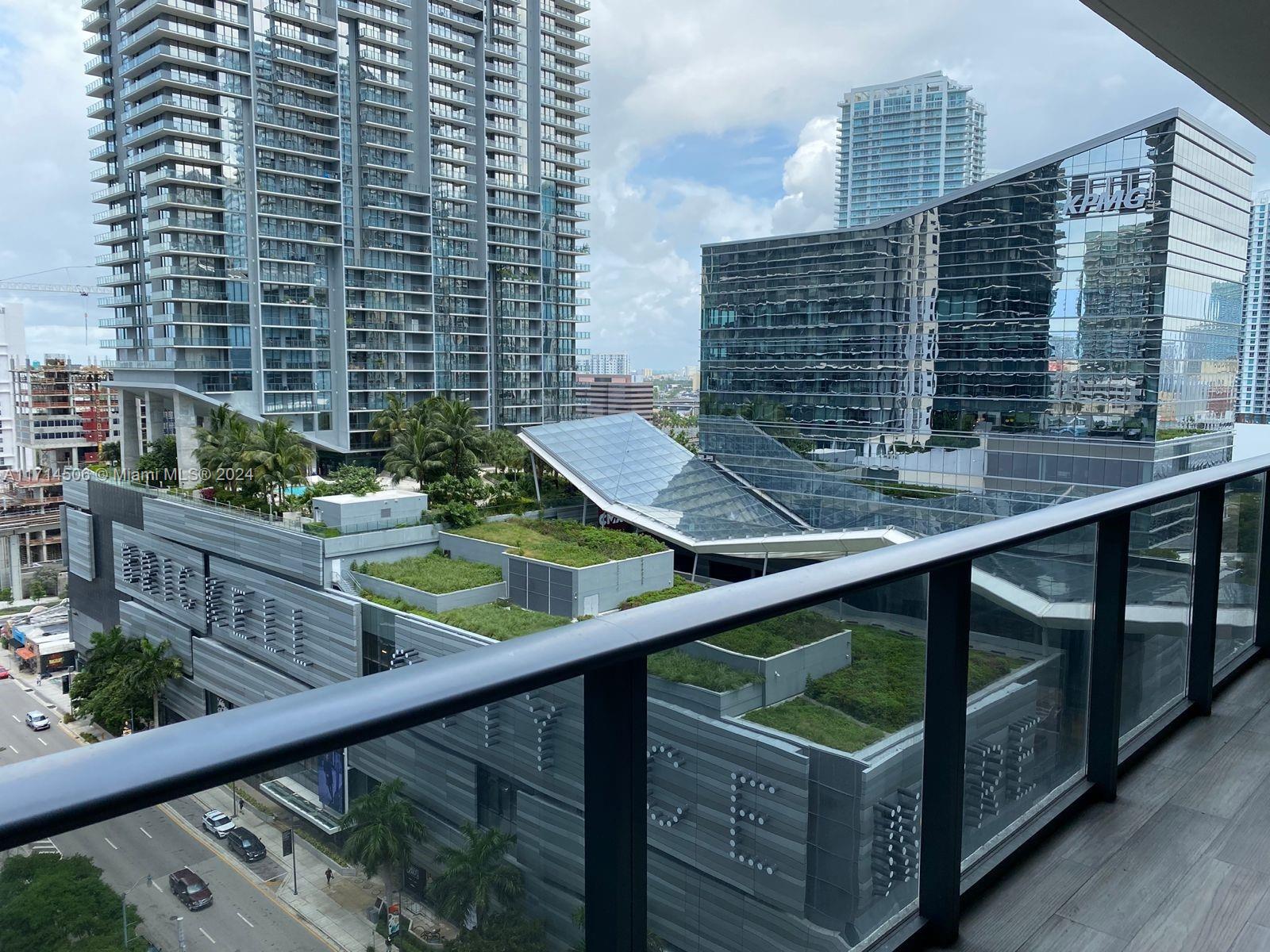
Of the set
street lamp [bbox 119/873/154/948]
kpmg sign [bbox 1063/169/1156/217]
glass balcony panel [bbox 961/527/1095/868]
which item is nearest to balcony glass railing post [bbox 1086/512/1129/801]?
glass balcony panel [bbox 961/527/1095/868]

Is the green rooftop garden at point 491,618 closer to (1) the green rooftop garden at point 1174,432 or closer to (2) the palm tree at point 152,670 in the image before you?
(2) the palm tree at point 152,670

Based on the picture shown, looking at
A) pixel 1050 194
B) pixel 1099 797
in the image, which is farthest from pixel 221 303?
pixel 1099 797

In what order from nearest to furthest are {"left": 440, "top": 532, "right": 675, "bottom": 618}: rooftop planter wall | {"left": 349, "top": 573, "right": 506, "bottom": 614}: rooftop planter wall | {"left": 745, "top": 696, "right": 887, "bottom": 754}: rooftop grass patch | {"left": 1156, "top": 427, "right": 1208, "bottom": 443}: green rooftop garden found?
{"left": 745, "top": 696, "right": 887, "bottom": 754}: rooftop grass patch
{"left": 440, "top": 532, "right": 675, "bottom": 618}: rooftop planter wall
{"left": 349, "top": 573, "right": 506, "bottom": 614}: rooftop planter wall
{"left": 1156, "top": 427, "right": 1208, "bottom": 443}: green rooftop garden

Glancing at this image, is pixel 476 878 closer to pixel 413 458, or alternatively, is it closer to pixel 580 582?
pixel 580 582

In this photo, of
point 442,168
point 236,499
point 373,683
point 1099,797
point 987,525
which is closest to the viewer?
point 373,683

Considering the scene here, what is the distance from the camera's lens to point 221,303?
114 ft

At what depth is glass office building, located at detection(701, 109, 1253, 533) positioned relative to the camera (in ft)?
70.3

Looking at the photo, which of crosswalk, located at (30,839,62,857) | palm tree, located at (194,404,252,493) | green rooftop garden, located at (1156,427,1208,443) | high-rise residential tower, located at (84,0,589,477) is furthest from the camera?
Answer: high-rise residential tower, located at (84,0,589,477)

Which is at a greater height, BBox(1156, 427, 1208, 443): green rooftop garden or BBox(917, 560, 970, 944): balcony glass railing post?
BBox(917, 560, 970, 944): balcony glass railing post

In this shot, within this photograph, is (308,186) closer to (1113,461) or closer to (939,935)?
(1113,461)

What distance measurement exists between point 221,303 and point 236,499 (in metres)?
12.6

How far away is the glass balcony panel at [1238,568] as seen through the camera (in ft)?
9.11

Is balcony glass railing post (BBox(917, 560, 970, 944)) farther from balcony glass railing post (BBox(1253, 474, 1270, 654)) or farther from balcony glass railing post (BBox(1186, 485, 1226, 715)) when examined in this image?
balcony glass railing post (BBox(1253, 474, 1270, 654))

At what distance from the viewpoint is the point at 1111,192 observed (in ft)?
71.7
